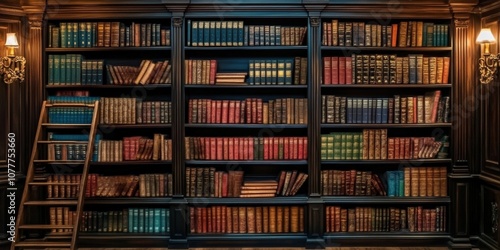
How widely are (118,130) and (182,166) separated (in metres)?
0.82

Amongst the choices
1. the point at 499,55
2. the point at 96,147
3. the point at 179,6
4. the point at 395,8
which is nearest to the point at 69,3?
the point at 179,6

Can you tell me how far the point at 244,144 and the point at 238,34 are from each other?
3.53 ft

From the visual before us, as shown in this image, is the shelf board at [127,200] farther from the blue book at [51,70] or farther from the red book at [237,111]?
the blue book at [51,70]

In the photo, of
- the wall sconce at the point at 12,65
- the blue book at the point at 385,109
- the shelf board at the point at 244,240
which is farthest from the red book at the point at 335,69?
the wall sconce at the point at 12,65

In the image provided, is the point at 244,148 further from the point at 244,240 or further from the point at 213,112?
the point at 244,240

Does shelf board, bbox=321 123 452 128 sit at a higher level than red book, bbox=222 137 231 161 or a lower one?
higher

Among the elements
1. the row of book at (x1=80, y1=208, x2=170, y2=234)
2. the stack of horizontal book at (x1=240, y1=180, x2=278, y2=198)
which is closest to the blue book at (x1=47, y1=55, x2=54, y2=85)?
the row of book at (x1=80, y1=208, x2=170, y2=234)

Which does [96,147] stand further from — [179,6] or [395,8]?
[395,8]

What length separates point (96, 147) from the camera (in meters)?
5.65

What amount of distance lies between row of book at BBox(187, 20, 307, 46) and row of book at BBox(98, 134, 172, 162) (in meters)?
1.02

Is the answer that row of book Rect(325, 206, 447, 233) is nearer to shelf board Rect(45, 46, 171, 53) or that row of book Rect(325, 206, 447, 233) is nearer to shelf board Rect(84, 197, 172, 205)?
shelf board Rect(84, 197, 172, 205)

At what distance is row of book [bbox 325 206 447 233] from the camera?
5.67 metres

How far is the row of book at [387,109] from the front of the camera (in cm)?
563

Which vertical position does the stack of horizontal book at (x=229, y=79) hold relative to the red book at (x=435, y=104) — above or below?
above
